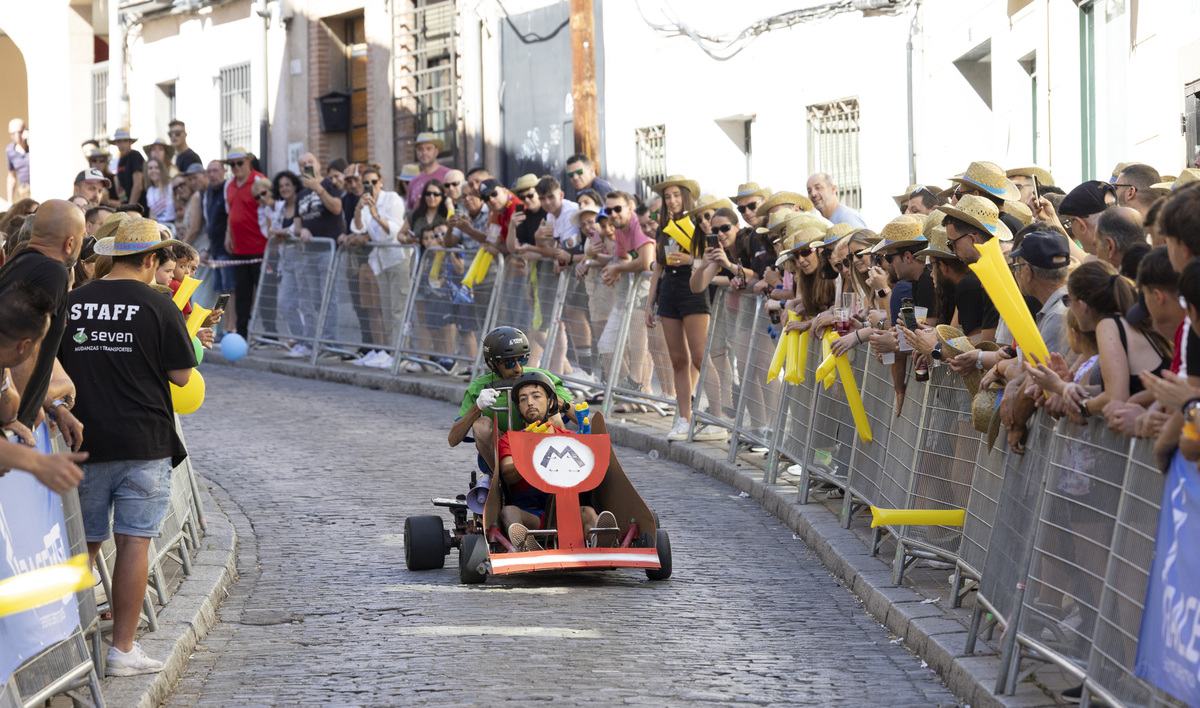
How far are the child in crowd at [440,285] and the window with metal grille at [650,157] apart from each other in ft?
15.5

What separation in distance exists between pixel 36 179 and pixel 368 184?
19.6 meters

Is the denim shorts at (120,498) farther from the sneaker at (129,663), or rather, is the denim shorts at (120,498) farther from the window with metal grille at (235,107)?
the window with metal grille at (235,107)

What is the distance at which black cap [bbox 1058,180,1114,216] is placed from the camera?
7.97 m

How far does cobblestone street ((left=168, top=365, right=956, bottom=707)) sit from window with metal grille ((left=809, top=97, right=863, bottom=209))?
6.41 meters

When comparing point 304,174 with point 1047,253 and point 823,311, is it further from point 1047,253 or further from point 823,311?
point 1047,253

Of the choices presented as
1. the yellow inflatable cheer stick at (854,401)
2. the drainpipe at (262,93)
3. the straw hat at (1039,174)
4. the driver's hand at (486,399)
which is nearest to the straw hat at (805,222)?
the yellow inflatable cheer stick at (854,401)

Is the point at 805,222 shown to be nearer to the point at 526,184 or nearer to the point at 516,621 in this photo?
the point at 516,621

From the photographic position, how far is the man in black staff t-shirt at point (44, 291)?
566cm

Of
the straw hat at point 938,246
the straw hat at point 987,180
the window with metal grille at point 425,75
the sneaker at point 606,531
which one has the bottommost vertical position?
the sneaker at point 606,531

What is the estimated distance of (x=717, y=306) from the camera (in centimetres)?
1287

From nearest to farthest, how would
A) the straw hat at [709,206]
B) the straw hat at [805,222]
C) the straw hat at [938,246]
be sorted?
the straw hat at [938,246]
the straw hat at [805,222]
the straw hat at [709,206]

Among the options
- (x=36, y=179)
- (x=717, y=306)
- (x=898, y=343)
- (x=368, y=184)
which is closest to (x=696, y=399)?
(x=717, y=306)

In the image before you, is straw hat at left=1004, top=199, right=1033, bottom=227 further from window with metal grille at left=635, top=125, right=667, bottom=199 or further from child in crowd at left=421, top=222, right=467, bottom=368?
window with metal grille at left=635, top=125, right=667, bottom=199

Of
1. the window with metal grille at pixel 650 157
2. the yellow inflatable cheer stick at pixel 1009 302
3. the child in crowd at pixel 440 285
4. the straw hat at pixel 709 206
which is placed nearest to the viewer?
the yellow inflatable cheer stick at pixel 1009 302
